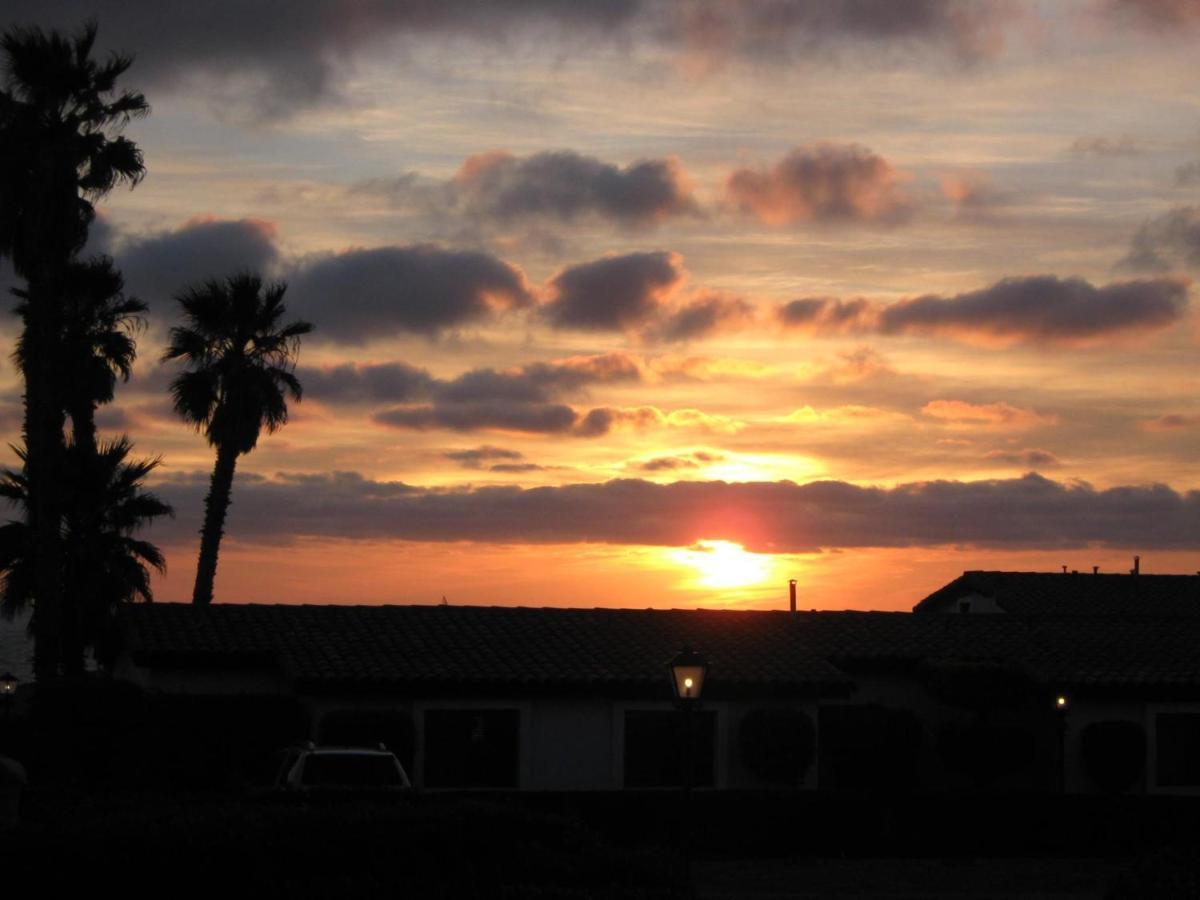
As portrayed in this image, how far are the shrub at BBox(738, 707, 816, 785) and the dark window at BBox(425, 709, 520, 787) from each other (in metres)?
4.63

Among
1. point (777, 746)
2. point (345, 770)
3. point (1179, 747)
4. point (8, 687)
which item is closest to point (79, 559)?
point (8, 687)

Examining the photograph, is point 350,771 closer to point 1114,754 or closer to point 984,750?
point 984,750

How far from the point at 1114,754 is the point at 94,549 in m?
25.1

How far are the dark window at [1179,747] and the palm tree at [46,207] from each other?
79.2ft

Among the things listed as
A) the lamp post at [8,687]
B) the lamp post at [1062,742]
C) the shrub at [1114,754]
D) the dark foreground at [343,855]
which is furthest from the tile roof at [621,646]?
the lamp post at [8,687]

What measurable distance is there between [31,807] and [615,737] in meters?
15.3

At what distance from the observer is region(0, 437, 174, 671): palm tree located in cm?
4197

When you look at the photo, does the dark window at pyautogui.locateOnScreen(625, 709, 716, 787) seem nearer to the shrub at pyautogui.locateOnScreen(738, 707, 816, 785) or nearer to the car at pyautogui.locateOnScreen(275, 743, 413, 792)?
the shrub at pyautogui.locateOnScreen(738, 707, 816, 785)

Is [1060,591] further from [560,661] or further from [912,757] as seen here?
[560,661]

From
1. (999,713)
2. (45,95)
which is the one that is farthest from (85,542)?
(999,713)

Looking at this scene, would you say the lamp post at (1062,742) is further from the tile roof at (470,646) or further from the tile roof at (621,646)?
the tile roof at (470,646)

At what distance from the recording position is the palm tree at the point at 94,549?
41969 millimetres

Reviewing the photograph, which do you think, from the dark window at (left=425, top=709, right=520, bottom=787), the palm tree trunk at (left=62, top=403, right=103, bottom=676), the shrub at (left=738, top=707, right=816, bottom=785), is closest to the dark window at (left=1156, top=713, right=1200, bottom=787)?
the shrub at (left=738, top=707, right=816, bottom=785)

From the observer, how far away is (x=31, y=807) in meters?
20.2
